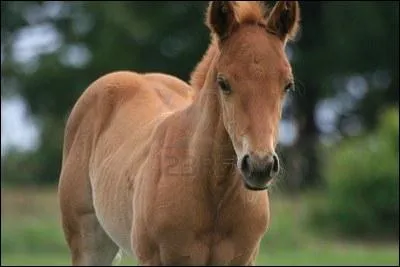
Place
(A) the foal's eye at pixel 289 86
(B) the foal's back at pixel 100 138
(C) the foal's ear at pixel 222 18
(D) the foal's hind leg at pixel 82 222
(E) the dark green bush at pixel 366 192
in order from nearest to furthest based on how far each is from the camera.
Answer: (A) the foal's eye at pixel 289 86 → (C) the foal's ear at pixel 222 18 → (B) the foal's back at pixel 100 138 → (D) the foal's hind leg at pixel 82 222 → (E) the dark green bush at pixel 366 192

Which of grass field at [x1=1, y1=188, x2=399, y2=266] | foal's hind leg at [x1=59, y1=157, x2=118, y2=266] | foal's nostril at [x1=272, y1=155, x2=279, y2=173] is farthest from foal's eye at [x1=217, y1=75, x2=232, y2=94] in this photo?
grass field at [x1=1, y1=188, x2=399, y2=266]

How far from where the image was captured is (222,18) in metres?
5.18

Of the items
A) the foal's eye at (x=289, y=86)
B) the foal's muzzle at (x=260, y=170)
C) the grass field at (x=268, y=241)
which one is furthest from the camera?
the grass field at (x=268, y=241)

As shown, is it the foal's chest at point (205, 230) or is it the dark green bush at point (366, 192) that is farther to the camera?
the dark green bush at point (366, 192)

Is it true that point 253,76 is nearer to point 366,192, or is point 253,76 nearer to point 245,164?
point 245,164

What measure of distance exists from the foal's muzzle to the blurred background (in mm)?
10516

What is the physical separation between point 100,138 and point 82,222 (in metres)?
0.58

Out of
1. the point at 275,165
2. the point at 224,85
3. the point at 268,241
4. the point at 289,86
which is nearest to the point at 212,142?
the point at 224,85

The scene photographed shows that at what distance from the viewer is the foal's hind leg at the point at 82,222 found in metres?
7.29

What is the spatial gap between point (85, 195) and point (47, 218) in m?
10.4

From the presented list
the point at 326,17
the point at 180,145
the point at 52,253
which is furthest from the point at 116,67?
the point at 180,145

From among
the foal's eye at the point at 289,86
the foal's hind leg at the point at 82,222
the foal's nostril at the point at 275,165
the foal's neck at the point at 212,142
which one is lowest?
the foal's hind leg at the point at 82,222

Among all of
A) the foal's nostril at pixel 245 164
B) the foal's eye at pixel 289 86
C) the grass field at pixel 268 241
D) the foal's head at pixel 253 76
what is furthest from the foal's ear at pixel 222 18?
the grass field at pixel 268 241

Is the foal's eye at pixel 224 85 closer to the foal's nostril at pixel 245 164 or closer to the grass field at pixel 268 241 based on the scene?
the foal's nostril at pixel 245 164
